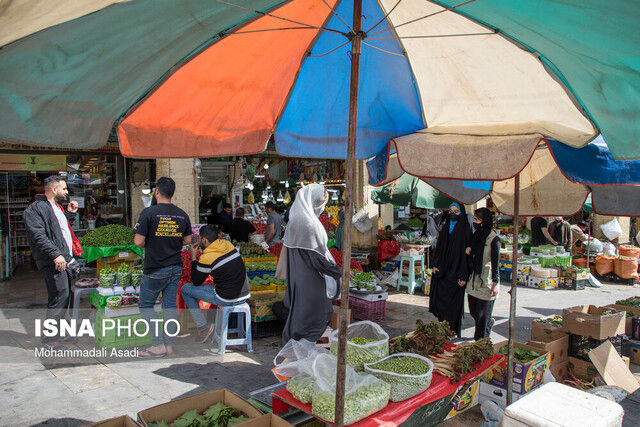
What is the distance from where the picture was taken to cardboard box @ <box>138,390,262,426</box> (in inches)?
110

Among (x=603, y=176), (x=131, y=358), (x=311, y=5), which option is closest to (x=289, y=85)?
(x=311, y=5)

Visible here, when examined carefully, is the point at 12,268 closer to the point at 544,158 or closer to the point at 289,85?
the point at 289,85

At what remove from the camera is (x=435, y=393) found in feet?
11.0

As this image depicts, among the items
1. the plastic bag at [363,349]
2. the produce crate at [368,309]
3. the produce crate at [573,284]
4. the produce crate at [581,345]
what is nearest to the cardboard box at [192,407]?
the plastic bag at [363,349]

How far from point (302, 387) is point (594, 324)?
160 inches

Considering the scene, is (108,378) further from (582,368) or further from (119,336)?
(582,368)

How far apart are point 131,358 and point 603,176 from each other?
215 inches

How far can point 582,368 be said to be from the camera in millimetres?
5238

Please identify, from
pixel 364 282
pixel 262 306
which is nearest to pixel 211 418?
pixel 262 306

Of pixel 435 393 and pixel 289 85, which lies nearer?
pixel 435 393

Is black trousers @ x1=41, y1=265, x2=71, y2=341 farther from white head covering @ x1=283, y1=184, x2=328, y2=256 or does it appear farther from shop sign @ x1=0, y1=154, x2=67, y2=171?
shop sign @ x1=0, y1=154, x2=67, y2=171

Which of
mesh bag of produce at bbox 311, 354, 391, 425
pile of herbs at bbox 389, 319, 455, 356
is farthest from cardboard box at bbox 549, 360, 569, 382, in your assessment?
mesh bag of produce at bbox 311, 354, 391, 425

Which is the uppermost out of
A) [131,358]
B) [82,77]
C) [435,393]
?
[82,77]

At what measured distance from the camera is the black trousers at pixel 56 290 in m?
5.60
